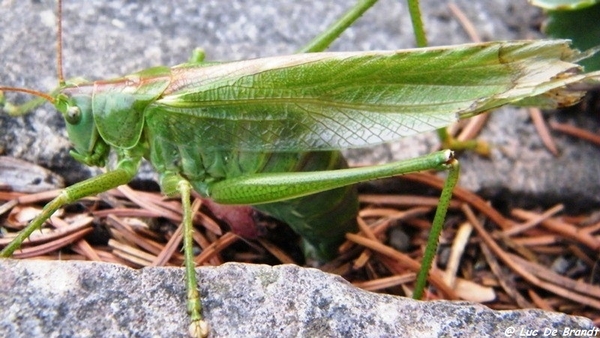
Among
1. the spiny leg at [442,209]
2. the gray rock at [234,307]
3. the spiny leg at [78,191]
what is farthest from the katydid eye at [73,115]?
the spiny leg at [442,209]

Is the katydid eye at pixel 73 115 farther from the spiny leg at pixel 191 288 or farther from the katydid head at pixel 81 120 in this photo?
the spiny leg at pixel 191 288

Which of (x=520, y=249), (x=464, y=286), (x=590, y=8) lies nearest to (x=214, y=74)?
A: (x=464, y=286)

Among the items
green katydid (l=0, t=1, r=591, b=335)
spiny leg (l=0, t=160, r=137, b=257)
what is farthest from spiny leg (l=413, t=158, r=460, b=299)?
spiny leg (l=0, t=160, r=137, b=257)

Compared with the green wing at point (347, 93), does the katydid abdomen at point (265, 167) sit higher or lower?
lower

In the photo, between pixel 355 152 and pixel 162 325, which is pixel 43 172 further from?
pixel 355 152

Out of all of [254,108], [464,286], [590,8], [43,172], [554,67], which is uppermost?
[590,8]

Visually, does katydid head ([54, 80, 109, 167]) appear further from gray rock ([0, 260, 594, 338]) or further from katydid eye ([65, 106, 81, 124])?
gray rock ([0, 260, 594, 338])

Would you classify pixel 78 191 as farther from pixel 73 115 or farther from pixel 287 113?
pixel 287 113

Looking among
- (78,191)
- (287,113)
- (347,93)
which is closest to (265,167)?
(287,113)
